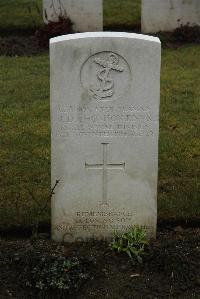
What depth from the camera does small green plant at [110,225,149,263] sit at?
16.8 ft

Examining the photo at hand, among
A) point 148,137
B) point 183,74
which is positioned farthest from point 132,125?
point 183,74

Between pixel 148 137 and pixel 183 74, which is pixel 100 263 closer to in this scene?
pixel 148 137

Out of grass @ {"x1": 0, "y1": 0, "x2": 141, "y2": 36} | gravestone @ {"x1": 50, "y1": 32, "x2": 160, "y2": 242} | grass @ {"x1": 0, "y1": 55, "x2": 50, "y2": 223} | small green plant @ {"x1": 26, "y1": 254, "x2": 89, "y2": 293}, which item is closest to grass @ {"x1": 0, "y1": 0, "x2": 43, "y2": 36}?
grass @ {"x1": 0, "y1": 0, "x2": 141, "y2": 36}

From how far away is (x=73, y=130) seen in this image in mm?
5160

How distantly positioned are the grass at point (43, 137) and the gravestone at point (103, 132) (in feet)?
1.93

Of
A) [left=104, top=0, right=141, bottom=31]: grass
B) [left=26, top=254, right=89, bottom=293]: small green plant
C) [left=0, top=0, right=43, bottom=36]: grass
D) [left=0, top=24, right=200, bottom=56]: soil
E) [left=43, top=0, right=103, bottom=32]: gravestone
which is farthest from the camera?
[left=104, top=0, right=141, bottom=31]: grass

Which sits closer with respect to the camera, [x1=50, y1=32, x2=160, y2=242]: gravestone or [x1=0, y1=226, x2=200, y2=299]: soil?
[x1=0, y1=226, x2=200, y2=299]: soil

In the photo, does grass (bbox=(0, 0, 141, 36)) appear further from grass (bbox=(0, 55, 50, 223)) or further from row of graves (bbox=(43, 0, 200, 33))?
grass (bbox=(0, 55, 50, 223))

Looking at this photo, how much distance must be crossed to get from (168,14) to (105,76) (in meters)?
8.11

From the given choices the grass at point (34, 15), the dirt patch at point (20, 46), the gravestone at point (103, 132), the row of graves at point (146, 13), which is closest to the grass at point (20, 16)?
the grass at point (34, 15)

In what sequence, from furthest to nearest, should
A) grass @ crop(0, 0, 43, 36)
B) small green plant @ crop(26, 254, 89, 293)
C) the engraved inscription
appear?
grass @ crop(0, 0, 43, 36) < the engraved inscription < small green plant @ crop(26, 254, 89, 293)

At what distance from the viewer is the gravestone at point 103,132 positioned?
5004 millimetres

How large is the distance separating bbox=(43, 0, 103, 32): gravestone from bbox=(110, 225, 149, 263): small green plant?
803 cm

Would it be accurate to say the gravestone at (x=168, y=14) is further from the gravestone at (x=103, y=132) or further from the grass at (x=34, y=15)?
the gravestone at (x=103, y=132)
